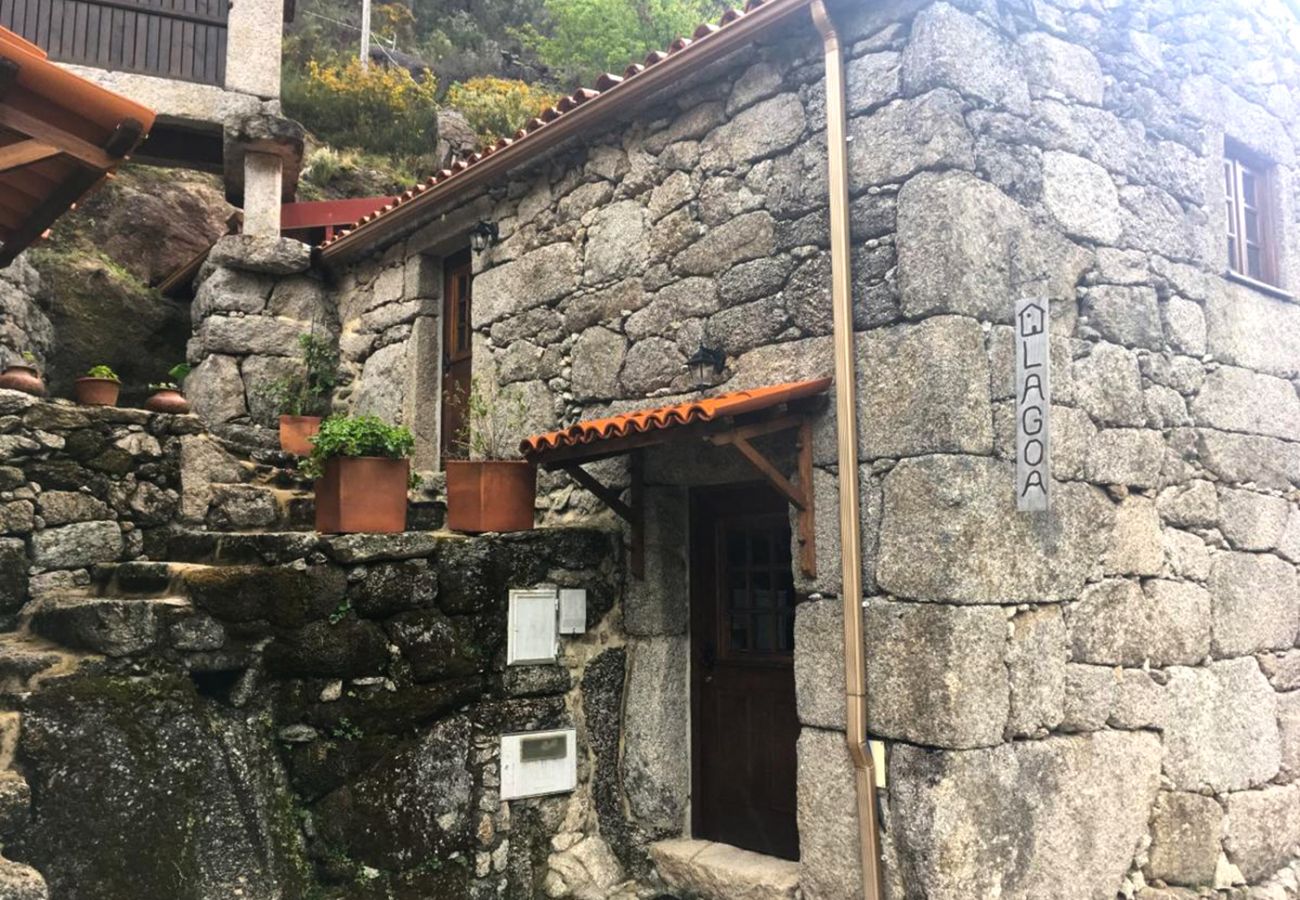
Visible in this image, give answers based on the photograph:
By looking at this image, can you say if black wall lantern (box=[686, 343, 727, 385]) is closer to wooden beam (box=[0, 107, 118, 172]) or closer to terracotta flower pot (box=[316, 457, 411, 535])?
terracotta flower pot (box=[316, 457, 411, 535])

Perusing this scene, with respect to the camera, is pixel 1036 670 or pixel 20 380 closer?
pixel 1036 670

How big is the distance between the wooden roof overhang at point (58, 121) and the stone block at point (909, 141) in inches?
105

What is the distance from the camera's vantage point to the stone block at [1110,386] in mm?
4105

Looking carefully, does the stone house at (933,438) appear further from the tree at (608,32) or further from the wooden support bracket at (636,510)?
the tree at (608,32)

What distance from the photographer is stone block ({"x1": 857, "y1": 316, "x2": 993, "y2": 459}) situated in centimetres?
361

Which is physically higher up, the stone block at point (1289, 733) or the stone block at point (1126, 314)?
the stone block at point (1126, 314)

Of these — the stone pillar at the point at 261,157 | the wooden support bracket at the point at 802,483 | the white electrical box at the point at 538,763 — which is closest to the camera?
the wooden support bracket at the point at 802,483

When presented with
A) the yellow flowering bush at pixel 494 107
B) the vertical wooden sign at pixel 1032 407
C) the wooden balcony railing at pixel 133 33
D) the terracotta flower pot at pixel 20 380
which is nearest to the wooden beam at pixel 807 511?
the vertical wooden sign at pixel 1032 407

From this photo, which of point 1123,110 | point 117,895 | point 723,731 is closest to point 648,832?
point 723,731

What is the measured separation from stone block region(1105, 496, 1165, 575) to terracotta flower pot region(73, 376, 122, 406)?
16.1ft

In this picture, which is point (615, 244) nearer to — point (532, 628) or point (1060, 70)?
point (532, 628)

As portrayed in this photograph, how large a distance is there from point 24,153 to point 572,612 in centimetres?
281

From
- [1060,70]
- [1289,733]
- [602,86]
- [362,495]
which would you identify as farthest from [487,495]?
[1289,733]

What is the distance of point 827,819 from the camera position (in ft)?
12.4
